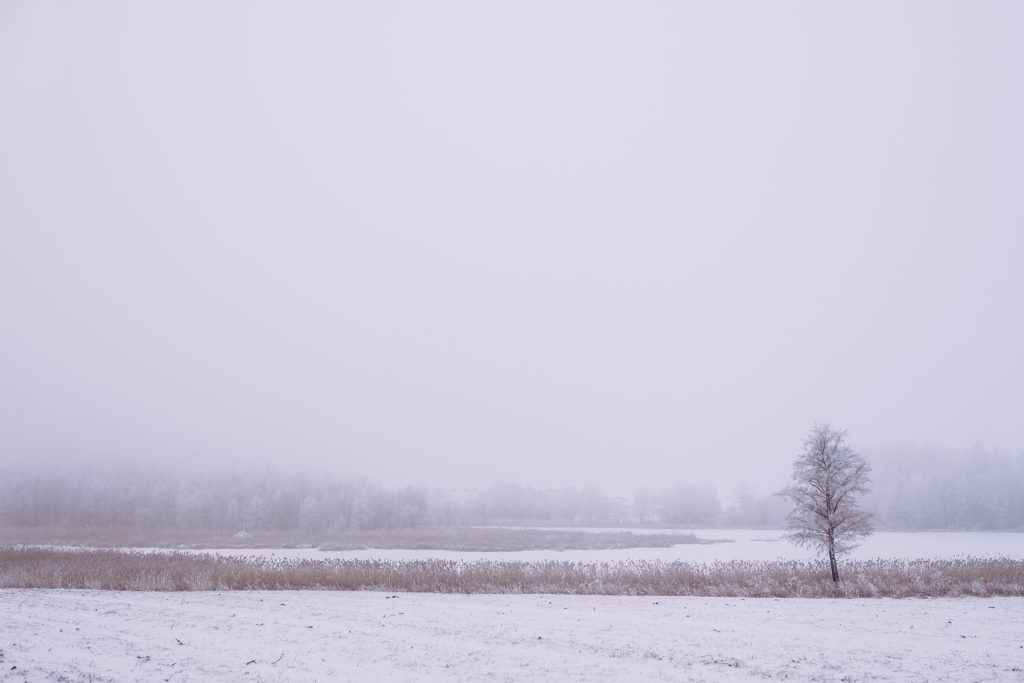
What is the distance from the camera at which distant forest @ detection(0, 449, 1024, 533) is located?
100 m

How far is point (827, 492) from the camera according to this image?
96.8 ft

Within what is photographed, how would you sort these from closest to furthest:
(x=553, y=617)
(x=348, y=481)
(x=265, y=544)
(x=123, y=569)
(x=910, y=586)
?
(x=553, y=617)
(x=910, y=586)
(x=123, y=569)
(x=265, y=544)
(x=348, y=481)

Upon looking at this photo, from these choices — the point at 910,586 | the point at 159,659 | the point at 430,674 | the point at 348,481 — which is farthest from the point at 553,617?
the point at 348,481

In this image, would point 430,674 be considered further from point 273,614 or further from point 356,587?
point 356,587

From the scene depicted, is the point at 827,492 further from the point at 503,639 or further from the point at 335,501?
the point at 335,501

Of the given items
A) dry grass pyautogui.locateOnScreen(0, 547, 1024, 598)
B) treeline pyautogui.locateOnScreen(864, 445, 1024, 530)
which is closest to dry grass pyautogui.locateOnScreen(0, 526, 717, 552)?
dry grass pyautogui.locateOnScreen(0, 547, 1024, 598)

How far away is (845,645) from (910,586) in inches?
546

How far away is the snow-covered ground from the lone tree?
5.67m

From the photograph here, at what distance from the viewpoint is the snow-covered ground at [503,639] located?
42.2 ft

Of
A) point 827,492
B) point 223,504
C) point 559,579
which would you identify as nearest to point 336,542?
point 223,504

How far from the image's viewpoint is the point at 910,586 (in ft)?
85.2

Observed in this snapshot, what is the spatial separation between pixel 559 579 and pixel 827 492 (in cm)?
1354

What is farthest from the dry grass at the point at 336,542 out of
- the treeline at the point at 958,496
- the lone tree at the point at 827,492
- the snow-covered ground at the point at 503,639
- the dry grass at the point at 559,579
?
the snow-covered ground at the point at 503,639

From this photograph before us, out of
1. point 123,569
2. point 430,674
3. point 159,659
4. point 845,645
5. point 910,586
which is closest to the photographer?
point 430,674
